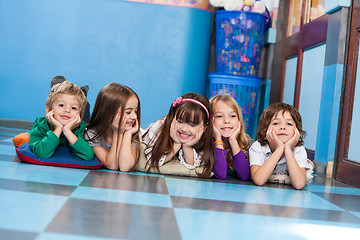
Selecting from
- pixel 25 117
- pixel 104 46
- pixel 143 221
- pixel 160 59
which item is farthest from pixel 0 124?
pixel 143 221

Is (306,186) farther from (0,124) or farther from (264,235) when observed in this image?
(0,124)

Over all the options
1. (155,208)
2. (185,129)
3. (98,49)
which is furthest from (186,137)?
(98,49)

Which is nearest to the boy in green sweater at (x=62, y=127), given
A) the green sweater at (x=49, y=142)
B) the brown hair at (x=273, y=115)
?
the green sweater at (x=49, y=142)

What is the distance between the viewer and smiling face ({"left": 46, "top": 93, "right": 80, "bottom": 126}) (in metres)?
2.05

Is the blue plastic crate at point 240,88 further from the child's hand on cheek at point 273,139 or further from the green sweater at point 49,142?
the green sweater at point 49,142

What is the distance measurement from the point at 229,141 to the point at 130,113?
534 mm

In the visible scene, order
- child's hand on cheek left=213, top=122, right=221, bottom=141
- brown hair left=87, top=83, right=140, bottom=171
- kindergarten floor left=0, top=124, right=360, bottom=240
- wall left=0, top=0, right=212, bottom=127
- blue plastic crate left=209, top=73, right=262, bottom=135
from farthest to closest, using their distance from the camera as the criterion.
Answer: wall left=0, top=0, right=212, bottom=127 < blue plastic crate left=209, top=73, right=262, bottom=135 < child's hand on cheek left=213, top=122, right=221, bottom=141 < brown hair left=87, top=83, right=140, bottom=171 < kindergarten floor left=0, top=124, right=360, bottom=240

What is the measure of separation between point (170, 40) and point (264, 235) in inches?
120

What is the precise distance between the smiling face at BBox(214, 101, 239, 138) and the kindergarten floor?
317mm

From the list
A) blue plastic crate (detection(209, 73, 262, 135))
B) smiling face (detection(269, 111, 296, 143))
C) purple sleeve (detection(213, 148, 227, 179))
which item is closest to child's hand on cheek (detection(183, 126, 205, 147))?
purple sleeve (detection(213, 148, 227, 179))

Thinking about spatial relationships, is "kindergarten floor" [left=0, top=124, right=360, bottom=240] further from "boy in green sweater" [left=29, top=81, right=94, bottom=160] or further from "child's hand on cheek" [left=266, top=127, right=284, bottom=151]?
"child's hand on cheek" [left=266, top=127, right=284, bottom=151]

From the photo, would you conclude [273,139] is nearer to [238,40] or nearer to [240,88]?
[240,88]

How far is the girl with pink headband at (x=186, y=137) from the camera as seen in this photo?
6.77 feet

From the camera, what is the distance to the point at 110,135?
2.17 m
